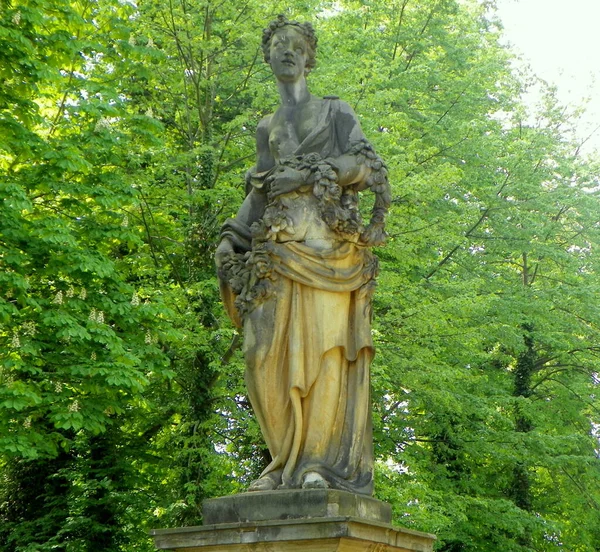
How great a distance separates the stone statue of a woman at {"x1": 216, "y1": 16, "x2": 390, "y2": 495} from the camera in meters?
6.35

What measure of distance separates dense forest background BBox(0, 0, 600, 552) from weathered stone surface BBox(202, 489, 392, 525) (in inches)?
277

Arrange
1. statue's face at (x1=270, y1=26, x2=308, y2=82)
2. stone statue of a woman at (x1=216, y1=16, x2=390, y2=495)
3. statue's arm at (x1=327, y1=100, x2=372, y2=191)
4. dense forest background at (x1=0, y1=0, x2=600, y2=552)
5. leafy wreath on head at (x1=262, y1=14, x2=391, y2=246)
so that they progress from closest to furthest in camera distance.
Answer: stone statue of a woman at (x1=216, y1=16, x2=390, y2=495) < leafy wreath on head at (x1=262, y1=14, x2=391, y2=246) < statue's arm at (x1=327, y1=100, x2=372, y2=191) < statue's face at (x1=270, y1=26, x2=308, y2=82) < dense forest background at (x1=0, y1=0, x2=600, y2=552)

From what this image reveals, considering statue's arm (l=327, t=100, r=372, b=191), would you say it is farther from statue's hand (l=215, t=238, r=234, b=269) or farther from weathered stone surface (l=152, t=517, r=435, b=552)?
weathered stone surface (l=152, t=517, r=435, b=552)

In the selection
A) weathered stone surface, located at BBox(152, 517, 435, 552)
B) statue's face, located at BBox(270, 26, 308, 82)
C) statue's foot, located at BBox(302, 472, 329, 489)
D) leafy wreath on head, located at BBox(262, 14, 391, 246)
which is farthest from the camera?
statue's face, located at BBox(270, 26, 308, 82)

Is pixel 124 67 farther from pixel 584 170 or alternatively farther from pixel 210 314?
pixel 584 170

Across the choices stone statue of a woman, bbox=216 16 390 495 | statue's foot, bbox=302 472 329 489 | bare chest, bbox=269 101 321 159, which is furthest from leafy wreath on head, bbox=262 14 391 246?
statue's foot, bbox=302 472 329 489

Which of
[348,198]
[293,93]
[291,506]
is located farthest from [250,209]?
[291,506]

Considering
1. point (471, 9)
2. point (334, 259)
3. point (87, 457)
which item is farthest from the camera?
point (471, 9)

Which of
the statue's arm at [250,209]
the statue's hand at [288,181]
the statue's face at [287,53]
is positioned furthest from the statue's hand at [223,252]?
the statue's face at [287,53]

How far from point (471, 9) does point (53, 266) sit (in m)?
16.0

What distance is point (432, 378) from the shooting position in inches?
645

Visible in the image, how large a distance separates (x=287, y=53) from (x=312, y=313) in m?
1.77

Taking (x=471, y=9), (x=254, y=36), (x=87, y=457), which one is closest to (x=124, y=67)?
(x=254, y=36)

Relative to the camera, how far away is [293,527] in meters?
5.64
